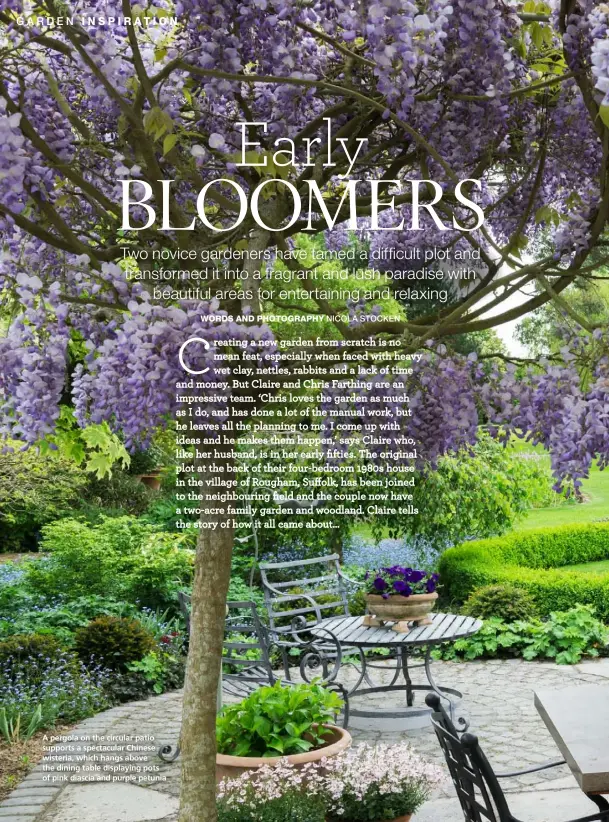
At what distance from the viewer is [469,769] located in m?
2.22

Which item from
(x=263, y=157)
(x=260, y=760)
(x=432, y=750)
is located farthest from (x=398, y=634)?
(x=263, y=157)

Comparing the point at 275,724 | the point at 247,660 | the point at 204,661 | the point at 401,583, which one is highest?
the point at 204,661

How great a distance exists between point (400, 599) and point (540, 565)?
15.8 ft

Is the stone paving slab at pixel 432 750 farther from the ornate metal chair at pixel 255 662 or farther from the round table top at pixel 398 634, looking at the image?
the round table top at pixel 398 634

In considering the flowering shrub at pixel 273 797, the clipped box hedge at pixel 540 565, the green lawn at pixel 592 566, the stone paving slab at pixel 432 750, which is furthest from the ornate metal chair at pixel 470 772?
the green lawn at pixel 592 566

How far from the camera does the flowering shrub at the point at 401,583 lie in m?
5.45

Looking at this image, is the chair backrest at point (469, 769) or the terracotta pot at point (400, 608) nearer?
the chair backrest at point (469, 769)

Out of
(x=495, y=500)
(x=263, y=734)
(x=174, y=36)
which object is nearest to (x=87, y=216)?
(x=174, y=36)

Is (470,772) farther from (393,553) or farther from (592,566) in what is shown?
(592,566)

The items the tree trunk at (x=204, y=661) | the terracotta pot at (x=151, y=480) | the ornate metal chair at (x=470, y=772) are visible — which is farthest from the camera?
the terracotta pot at (x=151, y=480)

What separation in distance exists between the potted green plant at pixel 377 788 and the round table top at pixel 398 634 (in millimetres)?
1719

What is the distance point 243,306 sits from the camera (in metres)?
2.41

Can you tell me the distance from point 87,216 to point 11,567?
275 inches

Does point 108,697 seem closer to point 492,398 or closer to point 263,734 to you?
point 263,734
